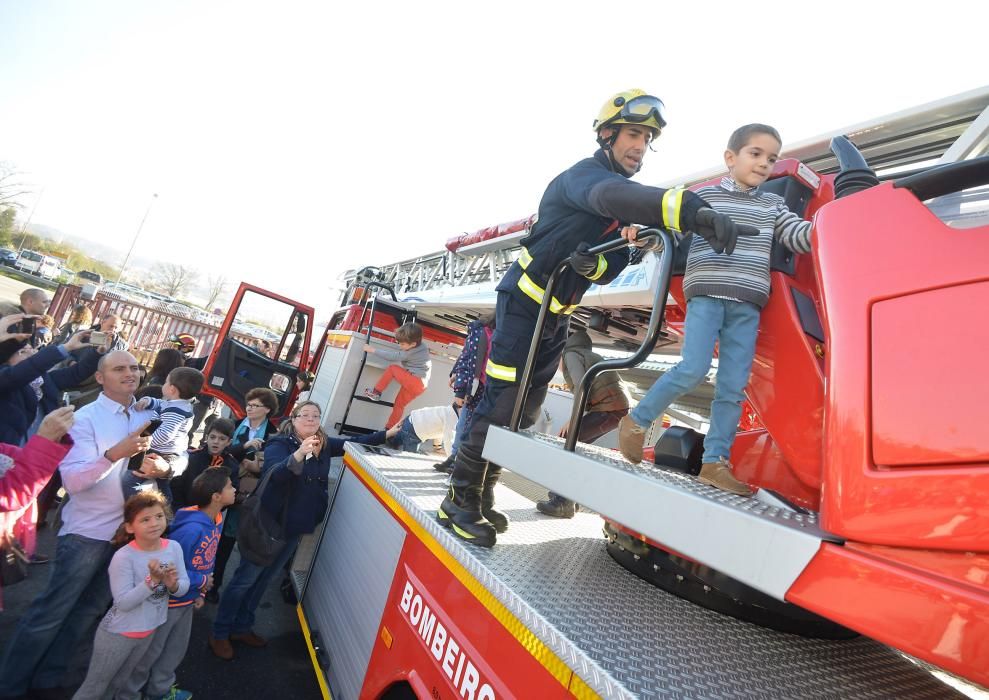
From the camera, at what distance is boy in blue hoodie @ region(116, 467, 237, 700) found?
8.30 ft

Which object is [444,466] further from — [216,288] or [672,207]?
[216,288]

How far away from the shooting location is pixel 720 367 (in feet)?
5.98

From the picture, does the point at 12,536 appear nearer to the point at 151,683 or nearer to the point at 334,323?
the point at 151,683

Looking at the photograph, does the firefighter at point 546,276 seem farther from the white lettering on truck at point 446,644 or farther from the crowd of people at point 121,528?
the crowd of people at point 121,528

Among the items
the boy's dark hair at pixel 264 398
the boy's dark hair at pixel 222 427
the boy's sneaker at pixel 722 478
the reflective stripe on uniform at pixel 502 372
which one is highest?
the reflective stripe on uniform at pixel 502 372

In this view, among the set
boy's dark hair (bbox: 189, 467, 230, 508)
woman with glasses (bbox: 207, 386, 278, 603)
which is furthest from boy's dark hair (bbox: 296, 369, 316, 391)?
boy's dark hair (bbox: 189, 467, 230, 508)

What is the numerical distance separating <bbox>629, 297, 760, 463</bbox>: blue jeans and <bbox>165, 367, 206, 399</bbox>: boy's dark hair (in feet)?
9.56

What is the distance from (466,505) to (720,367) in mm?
1081

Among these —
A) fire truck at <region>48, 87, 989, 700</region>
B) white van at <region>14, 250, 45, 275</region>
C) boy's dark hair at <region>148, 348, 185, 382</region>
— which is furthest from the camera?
white van at <region>14, 250, 45, 275</region>

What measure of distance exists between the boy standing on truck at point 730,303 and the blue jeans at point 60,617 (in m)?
2.57

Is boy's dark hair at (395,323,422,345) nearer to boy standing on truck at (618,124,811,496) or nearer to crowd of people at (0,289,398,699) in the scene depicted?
crowd of people at (0,289,398,699)

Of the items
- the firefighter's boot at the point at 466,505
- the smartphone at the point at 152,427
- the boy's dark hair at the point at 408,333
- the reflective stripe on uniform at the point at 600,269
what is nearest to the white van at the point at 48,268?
the boy's dark hair at the point at 408,333

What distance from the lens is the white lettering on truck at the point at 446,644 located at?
5.06ft

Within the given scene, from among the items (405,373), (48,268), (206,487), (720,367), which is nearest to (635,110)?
(720,367)
